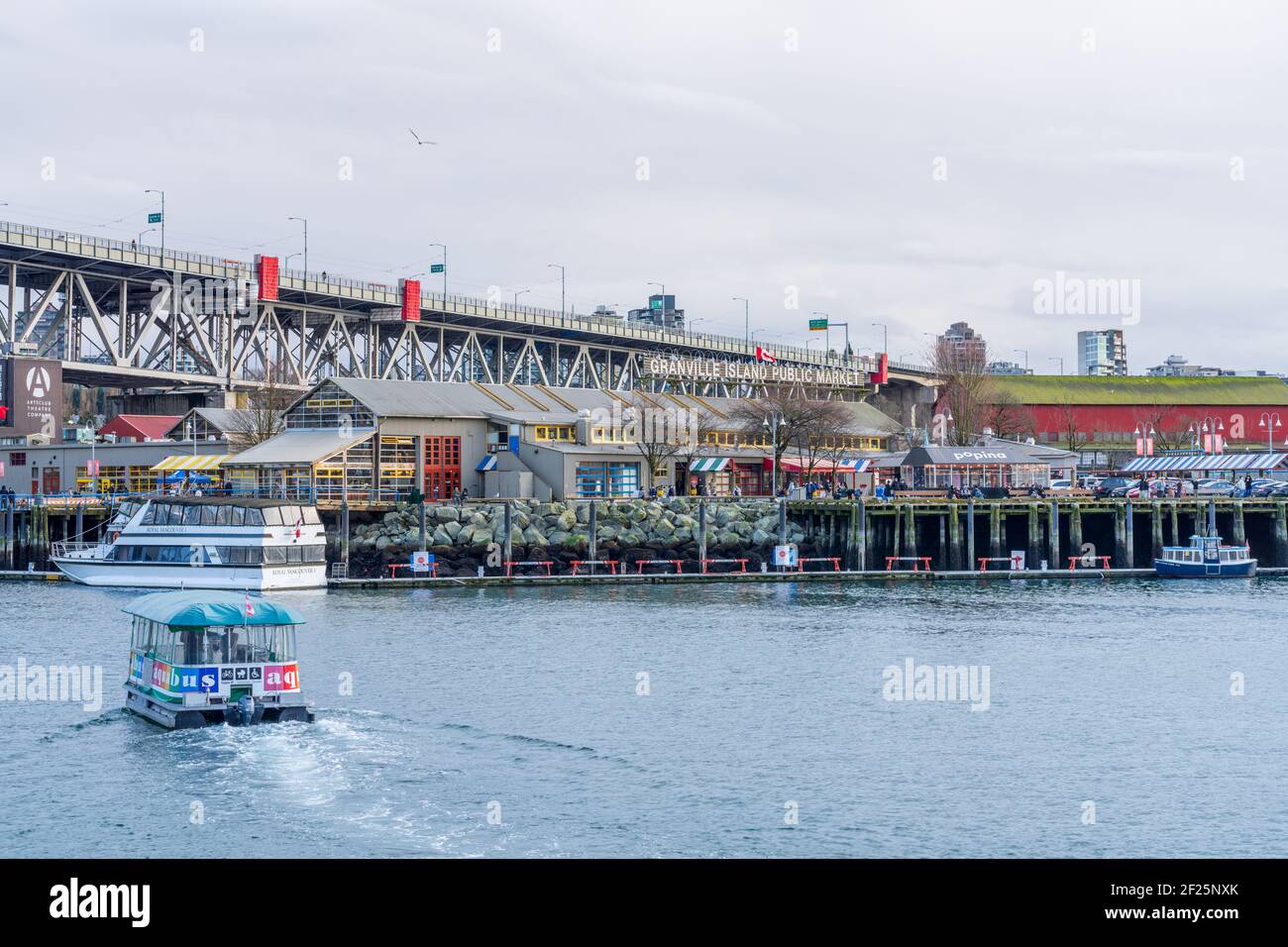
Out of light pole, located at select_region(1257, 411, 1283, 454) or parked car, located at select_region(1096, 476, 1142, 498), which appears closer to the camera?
parked car, located at select_region(1096, 476, 1142, 498)

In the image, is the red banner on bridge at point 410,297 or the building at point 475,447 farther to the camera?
the red banner on bridge at point 410,297

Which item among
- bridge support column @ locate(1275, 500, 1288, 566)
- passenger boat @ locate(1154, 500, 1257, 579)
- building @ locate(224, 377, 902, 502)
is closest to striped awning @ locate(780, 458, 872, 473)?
building @ locate(224, 377, 902, 502)

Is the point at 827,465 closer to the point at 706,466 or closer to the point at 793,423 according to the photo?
the point at 793,423

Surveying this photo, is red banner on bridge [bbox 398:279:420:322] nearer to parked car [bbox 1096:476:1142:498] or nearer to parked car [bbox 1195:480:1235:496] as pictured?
parked car [bbox 1096:476:1142:498]

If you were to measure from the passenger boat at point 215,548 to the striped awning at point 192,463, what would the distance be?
1803cm

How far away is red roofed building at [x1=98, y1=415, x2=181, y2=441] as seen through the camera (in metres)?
115

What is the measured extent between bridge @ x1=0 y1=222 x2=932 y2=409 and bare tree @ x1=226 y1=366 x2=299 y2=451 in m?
3.36

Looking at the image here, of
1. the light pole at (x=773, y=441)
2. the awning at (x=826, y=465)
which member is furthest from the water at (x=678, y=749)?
the awning at (x=826, y=465)

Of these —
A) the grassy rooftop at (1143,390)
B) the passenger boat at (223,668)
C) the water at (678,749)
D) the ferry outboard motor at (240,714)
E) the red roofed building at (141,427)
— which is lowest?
the water at (678,749)

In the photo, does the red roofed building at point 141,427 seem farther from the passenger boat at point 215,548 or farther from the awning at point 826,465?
the awning at point 826,465

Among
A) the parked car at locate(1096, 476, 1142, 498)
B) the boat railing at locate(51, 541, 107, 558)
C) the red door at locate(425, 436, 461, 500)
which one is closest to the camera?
the boat railing at locate(51, 541, 107, 558)

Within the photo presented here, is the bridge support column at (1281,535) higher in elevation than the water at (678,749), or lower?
higher

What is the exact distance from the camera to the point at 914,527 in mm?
94125

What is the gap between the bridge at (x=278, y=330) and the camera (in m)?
119
